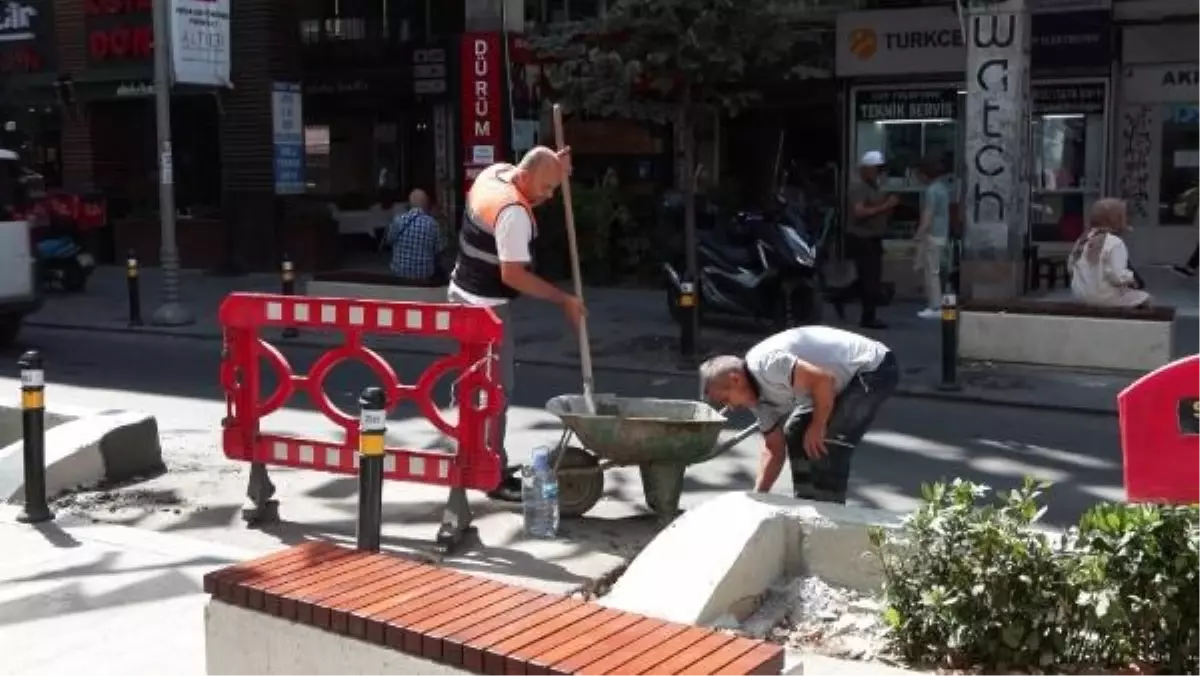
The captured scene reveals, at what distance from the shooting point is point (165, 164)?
15625 millimetres

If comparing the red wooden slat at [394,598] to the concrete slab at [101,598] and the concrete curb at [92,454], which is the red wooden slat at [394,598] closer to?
the concrete slab at [101,598]

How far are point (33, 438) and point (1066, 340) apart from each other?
823cm

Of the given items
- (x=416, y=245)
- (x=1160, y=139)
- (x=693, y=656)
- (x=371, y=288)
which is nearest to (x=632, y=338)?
(x=416, y=245)

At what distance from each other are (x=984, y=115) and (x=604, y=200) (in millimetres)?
6174

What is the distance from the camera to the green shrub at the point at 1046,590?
4.24 metres

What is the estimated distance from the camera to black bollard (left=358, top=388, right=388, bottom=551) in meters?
5.55

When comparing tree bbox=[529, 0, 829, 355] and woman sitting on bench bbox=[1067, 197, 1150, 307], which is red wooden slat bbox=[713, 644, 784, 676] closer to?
woman sitting on bench bbox=[1067, 197, 1150, 307]

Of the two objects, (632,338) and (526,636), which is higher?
(526,636)

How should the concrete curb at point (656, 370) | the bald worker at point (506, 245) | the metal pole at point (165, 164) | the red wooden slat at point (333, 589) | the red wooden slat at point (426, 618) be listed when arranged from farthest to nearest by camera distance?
the metal pole at point (165, 164), the concrete curb at point (656, 370), the bald worker at point (506, 245), the red wooden slat at point (333, 589), the red wooden slat at point (426, 618)

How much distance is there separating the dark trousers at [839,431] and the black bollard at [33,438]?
151 inches

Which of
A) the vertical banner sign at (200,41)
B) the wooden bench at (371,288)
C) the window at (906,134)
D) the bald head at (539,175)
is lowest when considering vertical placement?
the wooden bench at (371,288)

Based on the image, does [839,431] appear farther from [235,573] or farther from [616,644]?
[235,573]

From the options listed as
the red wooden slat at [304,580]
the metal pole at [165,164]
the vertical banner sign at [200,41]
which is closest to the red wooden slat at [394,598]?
the red wooden slat at [304,580]

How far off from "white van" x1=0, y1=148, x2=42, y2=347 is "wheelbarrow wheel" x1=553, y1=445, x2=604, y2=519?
30.5 feet
